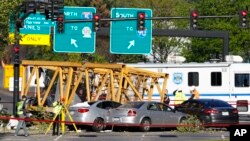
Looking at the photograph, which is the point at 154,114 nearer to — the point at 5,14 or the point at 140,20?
the point at 140,20

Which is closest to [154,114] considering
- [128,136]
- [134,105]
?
[134,105]

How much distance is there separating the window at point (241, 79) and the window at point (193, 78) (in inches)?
81.4

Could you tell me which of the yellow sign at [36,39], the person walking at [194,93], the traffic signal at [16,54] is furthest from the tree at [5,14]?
the person walking at [194,93]

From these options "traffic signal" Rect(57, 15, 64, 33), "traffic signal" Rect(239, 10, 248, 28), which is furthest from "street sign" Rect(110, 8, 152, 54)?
"traffic signal" Rect(239, 10, 248, 28)

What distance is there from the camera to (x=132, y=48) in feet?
123

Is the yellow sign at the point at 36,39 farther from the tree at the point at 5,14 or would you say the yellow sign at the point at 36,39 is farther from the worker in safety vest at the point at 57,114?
the tree at the point at 5,14

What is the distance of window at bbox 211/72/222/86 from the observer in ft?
121

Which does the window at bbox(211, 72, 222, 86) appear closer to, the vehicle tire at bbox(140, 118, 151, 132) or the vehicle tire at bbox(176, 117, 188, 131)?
the vehicle tire at bbox(176, 117, 188, 131)

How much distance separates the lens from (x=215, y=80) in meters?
37.1

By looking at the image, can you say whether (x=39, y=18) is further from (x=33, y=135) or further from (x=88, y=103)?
(x=33, y=135)

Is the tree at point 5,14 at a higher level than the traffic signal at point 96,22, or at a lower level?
lower

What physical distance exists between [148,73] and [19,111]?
32.3 feet

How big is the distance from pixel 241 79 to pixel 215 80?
1362 mm

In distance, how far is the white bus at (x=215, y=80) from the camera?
3659 centimetres
